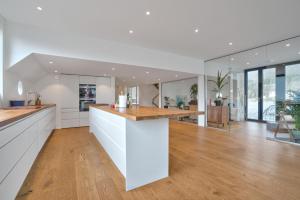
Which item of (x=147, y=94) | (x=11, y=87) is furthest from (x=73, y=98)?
(x=147, y=94)

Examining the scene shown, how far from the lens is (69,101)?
5.82 metres

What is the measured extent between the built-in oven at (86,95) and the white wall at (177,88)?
439cm

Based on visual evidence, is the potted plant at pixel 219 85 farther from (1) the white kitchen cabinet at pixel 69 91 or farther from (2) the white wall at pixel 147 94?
(2) the white wall at pixel 147 94

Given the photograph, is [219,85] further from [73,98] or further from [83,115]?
[73,98]

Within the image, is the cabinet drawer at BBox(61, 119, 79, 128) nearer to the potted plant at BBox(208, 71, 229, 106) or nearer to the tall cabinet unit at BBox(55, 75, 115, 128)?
the tall cabinet unit at BBox(55, 75, 115, 128)

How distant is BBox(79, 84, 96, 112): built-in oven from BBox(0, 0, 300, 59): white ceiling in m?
2.97

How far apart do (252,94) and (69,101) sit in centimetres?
784

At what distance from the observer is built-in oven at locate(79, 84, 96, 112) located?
608cm

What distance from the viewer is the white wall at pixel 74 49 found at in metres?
3.14

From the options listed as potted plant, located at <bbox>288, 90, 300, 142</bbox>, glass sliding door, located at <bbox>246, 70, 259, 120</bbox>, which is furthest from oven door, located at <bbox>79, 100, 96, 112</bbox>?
glass sliding door, located at <bbox>246, 70, 259, 120</bbox>

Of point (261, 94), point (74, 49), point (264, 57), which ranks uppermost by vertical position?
point (264, 57)

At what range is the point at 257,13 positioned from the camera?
282 centimetres

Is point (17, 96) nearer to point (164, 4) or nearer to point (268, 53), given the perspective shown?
point (164, 4)

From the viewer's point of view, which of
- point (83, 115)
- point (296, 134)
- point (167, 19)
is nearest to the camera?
point (167, 19)
